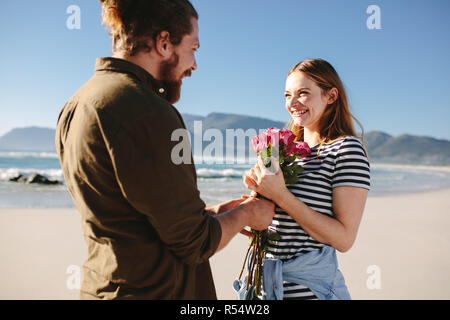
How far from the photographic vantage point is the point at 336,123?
231 centimetres

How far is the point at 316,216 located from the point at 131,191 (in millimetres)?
1150

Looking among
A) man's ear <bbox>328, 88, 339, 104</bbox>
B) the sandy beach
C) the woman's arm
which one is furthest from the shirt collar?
the sandy beach

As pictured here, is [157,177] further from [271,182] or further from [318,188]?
[318,188]

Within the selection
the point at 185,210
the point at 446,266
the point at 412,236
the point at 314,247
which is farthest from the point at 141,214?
the point at 412,236

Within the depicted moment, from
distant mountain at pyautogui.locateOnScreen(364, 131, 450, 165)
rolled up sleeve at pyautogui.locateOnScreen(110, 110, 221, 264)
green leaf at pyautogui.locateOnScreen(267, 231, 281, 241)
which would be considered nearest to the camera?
rolled up sleeve at pyautogui.locateOnScreen(110, 110, 221, 264)

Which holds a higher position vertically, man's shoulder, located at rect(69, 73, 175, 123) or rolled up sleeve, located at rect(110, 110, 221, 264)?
man's shoulder, located at rect(69, 73, 175, 123)

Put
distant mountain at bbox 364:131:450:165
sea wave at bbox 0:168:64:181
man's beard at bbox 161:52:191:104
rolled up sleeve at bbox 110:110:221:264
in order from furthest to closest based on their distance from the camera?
distant mountain at bbox 364:131:450:165
sea wave at bbox 0:168:64:181
man's beard at bbox 161:52:191:104
rolled up sleeve at bbox 110:110:221:264

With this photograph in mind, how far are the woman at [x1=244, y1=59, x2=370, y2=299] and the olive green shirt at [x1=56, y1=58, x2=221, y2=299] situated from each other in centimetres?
64

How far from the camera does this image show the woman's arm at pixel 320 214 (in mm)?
1896

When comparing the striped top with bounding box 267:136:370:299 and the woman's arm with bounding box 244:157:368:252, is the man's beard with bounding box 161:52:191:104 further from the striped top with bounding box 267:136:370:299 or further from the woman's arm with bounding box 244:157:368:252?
the striped top with bounding box 267:136:370:299

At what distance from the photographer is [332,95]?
233cm

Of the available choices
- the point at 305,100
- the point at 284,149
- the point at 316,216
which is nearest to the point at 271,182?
the point at 284,149

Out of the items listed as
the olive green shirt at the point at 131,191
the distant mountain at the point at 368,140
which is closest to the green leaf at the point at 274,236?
the olive green shirt at the point at 131,191

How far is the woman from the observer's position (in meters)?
1.92
